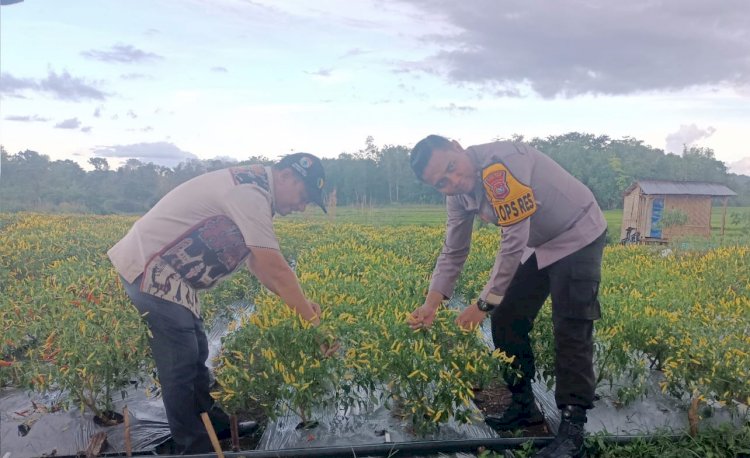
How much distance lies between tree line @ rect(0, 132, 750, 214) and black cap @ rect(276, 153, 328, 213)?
32.8 inches

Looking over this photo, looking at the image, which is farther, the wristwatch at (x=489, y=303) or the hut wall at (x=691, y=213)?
the hut wall at (x=691, y=213)

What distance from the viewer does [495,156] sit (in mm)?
2844

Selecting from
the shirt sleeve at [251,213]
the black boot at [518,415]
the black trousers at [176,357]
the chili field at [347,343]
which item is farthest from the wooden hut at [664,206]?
the black trousers at [176,357]

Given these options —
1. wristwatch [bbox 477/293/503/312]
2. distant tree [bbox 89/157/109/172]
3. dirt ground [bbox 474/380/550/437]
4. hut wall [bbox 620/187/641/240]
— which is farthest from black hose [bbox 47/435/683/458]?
hut wall [bbox 620/187/641/240]

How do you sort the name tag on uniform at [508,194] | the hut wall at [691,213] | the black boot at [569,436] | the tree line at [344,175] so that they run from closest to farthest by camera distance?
1. the name tag on uniform at [508,194]
2. the black boot at [569,436]
3. the tree line at [344,175]
4. the hut wall at [691,213]

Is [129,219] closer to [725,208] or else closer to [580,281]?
[580,281]

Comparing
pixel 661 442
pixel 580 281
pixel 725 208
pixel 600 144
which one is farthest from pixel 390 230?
pixel 725 208

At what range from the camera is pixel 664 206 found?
4828 mm

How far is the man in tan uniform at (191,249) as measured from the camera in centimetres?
274

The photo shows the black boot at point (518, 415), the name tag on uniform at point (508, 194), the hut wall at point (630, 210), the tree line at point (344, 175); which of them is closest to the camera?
the name tag on uniform at point (508, 194)

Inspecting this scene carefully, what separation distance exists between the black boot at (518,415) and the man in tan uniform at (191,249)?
1.34 metres

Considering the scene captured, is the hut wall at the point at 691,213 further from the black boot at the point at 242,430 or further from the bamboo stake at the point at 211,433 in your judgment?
the bamboo stake at the point at 211,433

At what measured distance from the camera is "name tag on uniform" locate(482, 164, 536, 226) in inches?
109

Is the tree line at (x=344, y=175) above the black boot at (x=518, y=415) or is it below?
above
